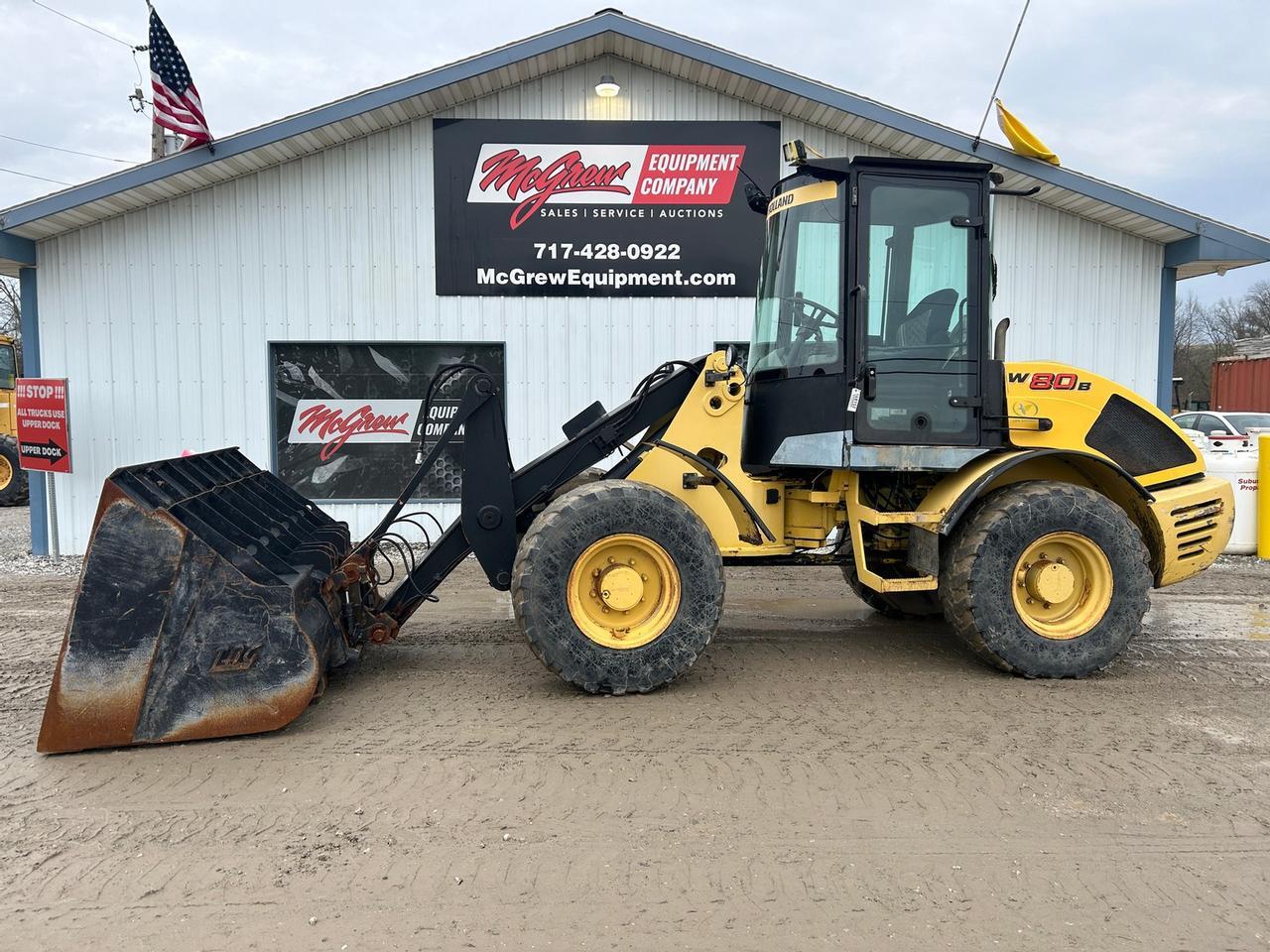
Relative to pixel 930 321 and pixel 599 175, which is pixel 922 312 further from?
pixel 599 175

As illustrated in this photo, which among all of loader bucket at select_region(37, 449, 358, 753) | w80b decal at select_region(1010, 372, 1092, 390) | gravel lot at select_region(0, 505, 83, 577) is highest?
w80b decal at select_region(1010, 372, 1092, 390)

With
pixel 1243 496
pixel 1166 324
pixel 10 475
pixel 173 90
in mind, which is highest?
pixel 173 90

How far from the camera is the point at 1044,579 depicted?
498 centimetres

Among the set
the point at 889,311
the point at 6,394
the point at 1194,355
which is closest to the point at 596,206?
the point at 889,311

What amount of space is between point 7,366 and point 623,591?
1665cm

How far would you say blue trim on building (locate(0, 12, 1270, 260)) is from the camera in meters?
8.64

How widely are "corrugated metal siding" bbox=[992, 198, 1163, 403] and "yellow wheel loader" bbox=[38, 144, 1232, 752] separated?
499cm

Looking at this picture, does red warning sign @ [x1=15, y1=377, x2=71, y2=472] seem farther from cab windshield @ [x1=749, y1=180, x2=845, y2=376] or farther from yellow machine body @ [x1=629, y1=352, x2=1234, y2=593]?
cab windshield @ [x1=749, y1=180, x2=845, y2=376]

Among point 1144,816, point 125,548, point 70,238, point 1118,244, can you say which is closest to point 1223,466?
point 1118,244

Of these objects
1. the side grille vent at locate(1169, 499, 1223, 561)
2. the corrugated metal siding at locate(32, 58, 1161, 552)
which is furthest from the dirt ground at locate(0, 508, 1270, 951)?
the corrugated metal siding at locate(32, 58, 1161, 552)

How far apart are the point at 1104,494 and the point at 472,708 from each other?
13.2ft

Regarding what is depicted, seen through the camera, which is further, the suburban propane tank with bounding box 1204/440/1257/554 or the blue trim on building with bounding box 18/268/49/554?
the suburban propane tank with bounding box 1204/440/1257/554

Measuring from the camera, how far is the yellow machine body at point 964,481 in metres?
5.16

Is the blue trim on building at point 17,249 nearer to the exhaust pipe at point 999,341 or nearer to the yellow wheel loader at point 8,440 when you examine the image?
the yellow wheel loader at point 8,440
